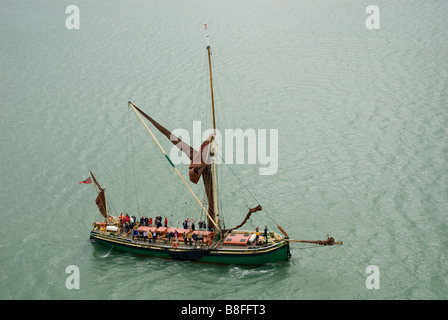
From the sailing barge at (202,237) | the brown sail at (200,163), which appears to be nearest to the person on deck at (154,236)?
the sailing barge at (202,237)

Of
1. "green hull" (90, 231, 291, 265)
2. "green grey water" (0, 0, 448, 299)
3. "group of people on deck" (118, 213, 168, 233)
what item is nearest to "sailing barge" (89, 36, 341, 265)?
"green hull" (90, 231, 291, 265)

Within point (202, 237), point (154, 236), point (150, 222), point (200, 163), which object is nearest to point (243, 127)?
point (200, 163)

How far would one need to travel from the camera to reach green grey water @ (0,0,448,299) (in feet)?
119

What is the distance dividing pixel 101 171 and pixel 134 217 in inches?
418

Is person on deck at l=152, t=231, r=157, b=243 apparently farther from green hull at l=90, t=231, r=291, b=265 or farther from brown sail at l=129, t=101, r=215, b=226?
brown sail at l=129, t=101, r=215, b=226

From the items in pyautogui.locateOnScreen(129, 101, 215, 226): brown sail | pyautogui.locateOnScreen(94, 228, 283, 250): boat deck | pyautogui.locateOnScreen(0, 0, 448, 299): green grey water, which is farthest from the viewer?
pyautogui.locateOnScreen(129, 101, 215, 226): brown sail

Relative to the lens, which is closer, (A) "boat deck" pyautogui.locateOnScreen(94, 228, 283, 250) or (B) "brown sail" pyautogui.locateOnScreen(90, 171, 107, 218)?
(A) "boat deck" pyautogui.locateOnScreen(94, 228, 283, 250)

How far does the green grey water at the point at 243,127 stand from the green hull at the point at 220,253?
0.64 metres

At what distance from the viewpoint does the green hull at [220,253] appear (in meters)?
36.1

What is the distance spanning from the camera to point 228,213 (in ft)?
142

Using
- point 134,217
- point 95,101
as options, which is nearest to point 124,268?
point 134,217

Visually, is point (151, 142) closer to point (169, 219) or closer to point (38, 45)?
point (169, 219)

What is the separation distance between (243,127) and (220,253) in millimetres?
22290

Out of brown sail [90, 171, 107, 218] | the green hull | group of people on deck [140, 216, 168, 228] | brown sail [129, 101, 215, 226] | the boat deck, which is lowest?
the green hull
